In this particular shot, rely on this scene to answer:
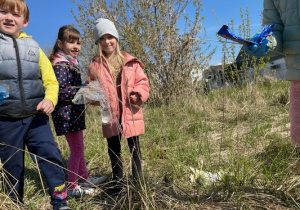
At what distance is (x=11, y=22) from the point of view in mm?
1688

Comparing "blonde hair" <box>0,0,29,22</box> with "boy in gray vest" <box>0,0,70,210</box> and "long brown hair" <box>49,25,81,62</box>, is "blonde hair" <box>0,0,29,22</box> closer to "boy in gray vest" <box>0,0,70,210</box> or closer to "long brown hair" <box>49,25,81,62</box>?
"boy in gray vest" <box>0,0,70,210</box>

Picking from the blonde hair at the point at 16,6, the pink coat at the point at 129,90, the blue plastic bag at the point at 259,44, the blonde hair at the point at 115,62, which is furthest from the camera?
the blonde hair at the point at 115,62

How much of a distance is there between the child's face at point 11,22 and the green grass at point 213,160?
112 centimetres

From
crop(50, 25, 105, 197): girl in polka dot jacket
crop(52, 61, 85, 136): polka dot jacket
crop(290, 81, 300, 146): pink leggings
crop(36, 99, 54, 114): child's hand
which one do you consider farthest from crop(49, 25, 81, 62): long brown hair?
crop(290, 81, 300, 146): pink leggings

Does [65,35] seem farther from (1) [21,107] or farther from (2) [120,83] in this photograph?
(1) [21,107]

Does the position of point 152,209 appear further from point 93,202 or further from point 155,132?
point 155,132

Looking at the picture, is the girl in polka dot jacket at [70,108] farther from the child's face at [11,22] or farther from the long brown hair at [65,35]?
the child's face at [11,22]

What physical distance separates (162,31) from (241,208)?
15.7 ft

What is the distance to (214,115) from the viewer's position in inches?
163

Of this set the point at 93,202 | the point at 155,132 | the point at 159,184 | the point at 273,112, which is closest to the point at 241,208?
the point at 159,184

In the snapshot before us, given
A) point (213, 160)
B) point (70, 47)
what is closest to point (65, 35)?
point (70, 47)

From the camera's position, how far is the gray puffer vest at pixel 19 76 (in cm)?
166

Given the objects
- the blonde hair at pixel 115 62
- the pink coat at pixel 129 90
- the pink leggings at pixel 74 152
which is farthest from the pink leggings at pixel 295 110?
the pink leggings at pixel 74 152

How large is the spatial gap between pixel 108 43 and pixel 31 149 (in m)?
1.01
